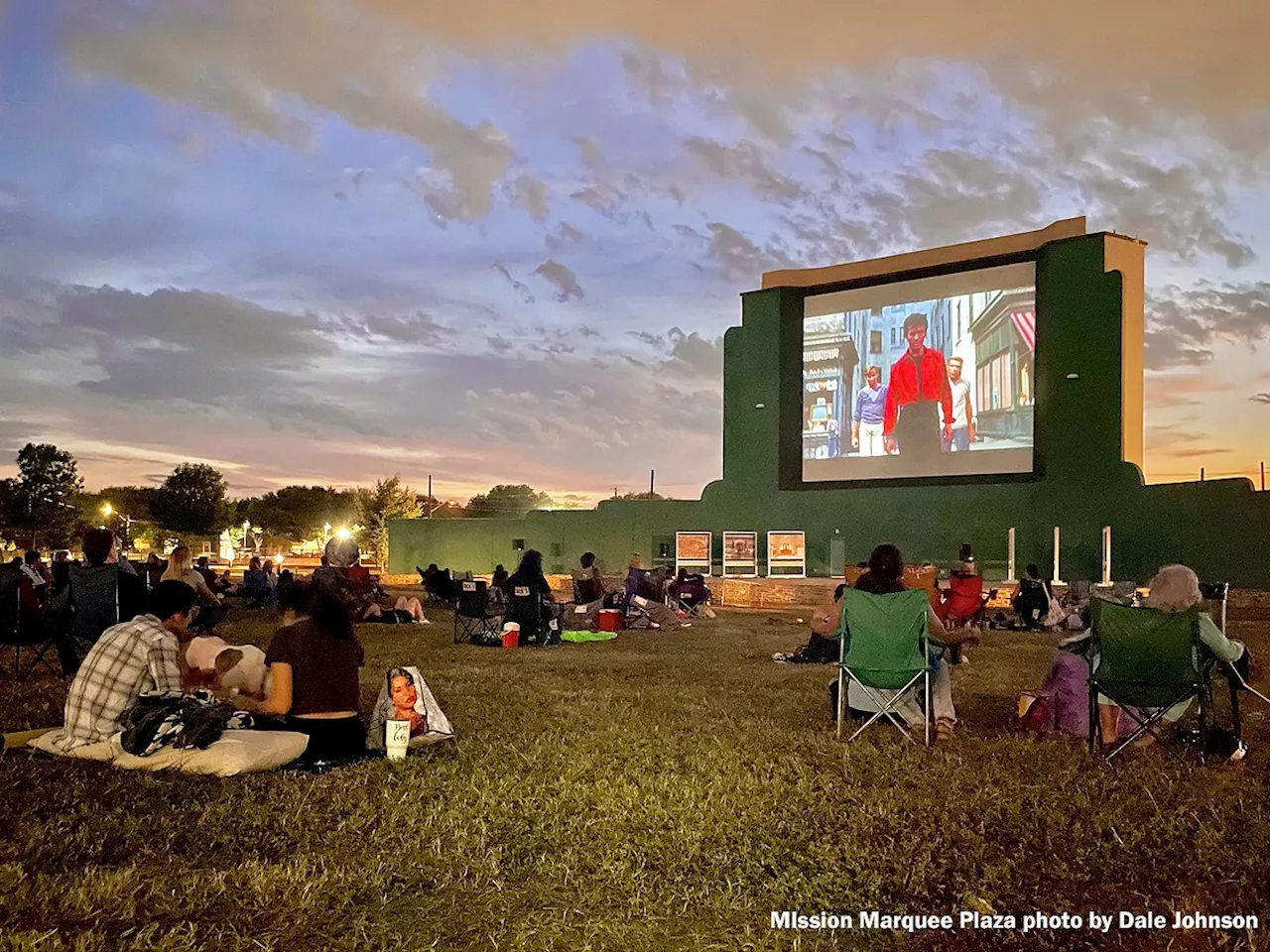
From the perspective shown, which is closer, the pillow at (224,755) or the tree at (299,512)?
the pillow at (224,755)

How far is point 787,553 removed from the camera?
25062mm

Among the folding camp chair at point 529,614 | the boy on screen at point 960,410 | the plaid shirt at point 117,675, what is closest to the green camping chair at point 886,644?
the plaid shirt at point 117,675

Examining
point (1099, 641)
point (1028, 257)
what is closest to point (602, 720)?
point (1099, 641)

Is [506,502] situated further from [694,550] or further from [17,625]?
[17,625]

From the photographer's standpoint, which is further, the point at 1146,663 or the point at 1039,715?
the point at 1039,715

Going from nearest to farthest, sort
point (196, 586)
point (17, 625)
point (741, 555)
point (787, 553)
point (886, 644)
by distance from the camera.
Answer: point (886, 644) → point (17, 625) → point (196, 586) → point (787, 553) → point (741, 555)

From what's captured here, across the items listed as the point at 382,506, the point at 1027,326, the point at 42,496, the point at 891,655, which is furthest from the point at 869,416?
the point at 42,496

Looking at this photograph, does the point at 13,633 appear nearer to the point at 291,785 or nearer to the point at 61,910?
the point at 291,785

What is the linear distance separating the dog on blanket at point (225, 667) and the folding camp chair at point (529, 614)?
16.0 feet

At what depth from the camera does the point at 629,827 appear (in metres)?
3.60

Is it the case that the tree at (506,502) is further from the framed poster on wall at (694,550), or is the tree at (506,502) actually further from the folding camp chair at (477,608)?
the folding camp chair at (477,608)

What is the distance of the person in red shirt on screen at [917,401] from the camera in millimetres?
22562

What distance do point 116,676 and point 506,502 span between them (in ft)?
231

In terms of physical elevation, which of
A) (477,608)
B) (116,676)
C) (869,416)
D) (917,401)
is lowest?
(477,608)
